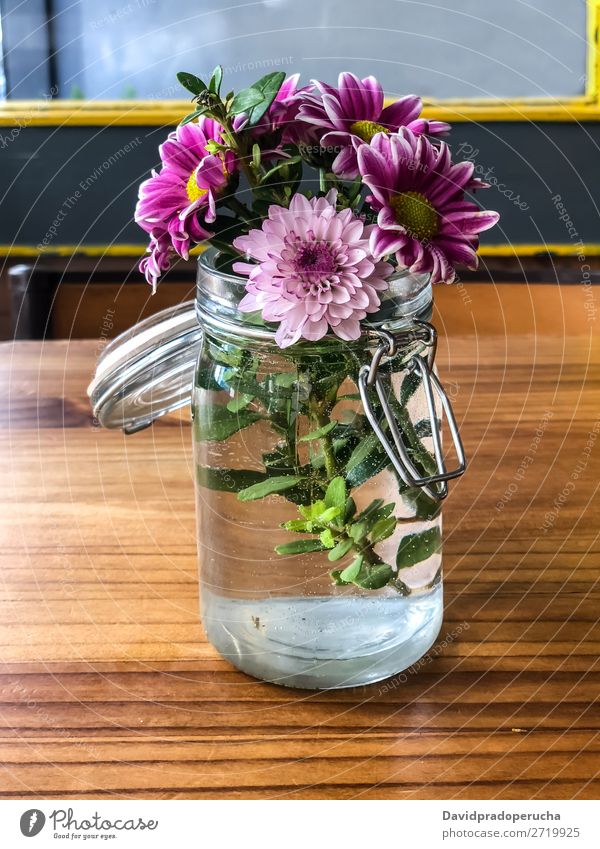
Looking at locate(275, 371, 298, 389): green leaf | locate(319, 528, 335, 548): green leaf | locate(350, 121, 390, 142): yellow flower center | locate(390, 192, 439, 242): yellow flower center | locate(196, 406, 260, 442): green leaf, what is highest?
locate(350, 121, 390, 142): yellow flower center

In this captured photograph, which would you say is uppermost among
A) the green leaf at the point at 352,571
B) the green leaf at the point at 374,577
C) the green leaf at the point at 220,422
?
the green leaf at the point at 220,422

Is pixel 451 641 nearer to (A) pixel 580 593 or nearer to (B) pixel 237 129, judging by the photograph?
(A) pixel 580 593

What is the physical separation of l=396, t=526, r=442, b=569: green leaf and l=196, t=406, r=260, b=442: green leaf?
7cm

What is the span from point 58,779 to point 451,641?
0.16 m

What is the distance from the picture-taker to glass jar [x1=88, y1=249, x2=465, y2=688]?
13.4 inches

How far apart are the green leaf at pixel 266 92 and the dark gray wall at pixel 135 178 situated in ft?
3.18

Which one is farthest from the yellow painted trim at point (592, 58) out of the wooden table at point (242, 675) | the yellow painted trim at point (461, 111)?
the wooden table at point (242, 675)

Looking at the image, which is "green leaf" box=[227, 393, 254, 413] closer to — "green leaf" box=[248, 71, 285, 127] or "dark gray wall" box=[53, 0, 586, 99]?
"green leaf" box=[248, 71, 285, 127]

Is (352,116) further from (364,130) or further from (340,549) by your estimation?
(340,549)

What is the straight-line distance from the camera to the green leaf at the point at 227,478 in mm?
355

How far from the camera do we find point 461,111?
48.9 inches

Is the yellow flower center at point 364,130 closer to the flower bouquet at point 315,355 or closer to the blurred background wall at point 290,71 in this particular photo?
the flower bouquet at point 315,355

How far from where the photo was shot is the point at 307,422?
0.35 meters

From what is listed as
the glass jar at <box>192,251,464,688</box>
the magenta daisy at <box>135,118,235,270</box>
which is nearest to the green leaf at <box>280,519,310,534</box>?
the glass jar at <box>192,251,464,688</box>
